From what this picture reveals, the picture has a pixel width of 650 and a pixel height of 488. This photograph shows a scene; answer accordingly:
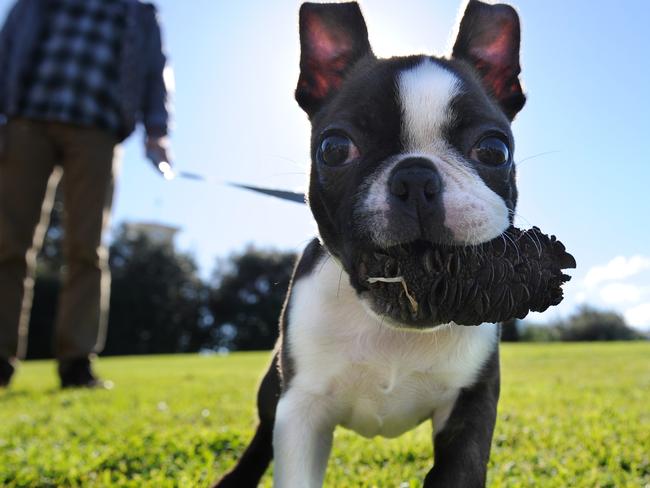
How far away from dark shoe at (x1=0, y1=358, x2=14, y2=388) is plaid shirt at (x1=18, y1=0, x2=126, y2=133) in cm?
227

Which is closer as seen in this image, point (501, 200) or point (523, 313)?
point (523, 313)

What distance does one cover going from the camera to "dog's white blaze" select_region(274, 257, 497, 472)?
8.00ft

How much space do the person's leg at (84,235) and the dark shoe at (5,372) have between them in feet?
1.42

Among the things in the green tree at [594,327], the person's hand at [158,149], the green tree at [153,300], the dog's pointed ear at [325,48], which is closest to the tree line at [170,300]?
the green tree at [153,300]

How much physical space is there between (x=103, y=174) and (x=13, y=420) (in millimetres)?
2368

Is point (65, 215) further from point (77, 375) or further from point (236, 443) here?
point (236, 443)

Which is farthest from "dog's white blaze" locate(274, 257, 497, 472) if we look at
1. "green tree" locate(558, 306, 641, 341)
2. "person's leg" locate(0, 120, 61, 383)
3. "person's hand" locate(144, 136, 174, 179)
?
"green tree" locate(558, 306, 641, 341)

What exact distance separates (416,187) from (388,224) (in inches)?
5.3

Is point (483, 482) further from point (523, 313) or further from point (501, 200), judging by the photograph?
point (501, 200)

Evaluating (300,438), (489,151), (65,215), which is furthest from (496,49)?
(65,215)

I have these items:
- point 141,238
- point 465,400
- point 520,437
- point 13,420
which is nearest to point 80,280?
point 13,420

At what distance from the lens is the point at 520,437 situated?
12.6 feet

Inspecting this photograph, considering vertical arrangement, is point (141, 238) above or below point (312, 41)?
below

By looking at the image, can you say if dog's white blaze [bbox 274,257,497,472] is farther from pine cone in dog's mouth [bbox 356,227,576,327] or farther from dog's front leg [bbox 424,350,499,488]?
pine cone in dog's mouth [bbox 356,227,576,327]
